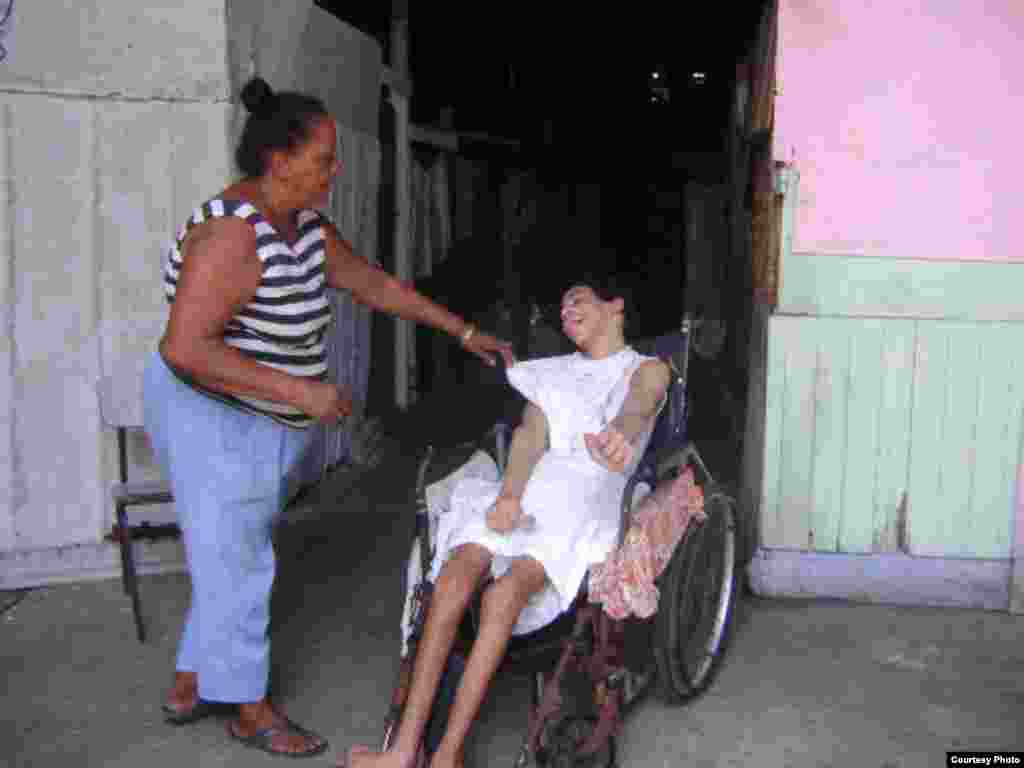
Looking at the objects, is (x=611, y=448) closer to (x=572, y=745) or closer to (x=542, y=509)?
(x=542, y=509)

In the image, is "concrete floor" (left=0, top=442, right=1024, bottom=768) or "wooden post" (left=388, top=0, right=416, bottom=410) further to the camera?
"wooden post" (left=388, top=0, right=416, bottom=410)

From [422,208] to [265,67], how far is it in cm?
292

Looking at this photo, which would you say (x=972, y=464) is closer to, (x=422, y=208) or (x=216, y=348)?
(x=216, y=348)

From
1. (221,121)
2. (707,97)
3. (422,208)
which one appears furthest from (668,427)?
(707,97)

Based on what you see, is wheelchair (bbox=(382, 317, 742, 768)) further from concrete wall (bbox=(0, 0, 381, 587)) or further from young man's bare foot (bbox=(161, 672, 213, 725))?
concrete wall (bbox=(0, 0, 381, 587))

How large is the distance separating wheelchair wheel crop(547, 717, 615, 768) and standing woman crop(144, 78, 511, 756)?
26.0 inches

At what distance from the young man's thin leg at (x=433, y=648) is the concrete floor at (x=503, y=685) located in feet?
1.19

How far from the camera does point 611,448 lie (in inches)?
109

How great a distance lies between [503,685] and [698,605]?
0.63 metres

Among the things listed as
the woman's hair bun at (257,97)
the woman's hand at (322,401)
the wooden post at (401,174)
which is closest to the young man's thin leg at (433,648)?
the woman's hand at (322,401)

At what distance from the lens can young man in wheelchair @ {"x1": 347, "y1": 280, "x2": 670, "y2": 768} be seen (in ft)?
8.37

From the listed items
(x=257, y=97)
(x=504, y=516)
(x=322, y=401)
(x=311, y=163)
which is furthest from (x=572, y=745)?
(x=257, y=97)

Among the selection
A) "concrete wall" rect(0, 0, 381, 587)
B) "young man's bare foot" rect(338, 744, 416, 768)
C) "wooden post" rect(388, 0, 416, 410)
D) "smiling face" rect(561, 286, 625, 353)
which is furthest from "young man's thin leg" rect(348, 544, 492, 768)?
"wooden post" rect(388, 0, 416, 410)

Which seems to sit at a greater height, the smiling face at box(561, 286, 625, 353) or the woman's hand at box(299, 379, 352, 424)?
the smiling face at box(561, 286, 625, 353)
